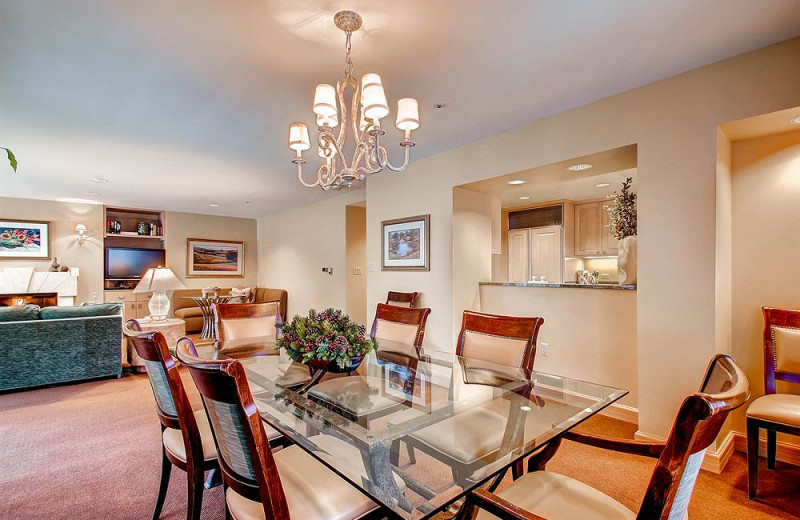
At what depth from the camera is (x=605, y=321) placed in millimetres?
3016

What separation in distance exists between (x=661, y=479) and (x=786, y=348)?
2103 millimetres

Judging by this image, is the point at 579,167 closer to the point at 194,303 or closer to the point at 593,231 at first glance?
the point at 593,231

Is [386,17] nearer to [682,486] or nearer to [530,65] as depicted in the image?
[530,65]

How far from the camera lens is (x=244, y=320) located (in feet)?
9.34

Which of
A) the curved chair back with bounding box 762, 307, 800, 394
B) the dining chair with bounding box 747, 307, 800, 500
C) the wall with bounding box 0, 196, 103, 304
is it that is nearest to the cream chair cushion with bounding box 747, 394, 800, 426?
the dining chair with bounding box 747, 307, 800, 500

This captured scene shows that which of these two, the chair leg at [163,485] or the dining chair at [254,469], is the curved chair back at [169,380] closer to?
the dining chair at [254,469]

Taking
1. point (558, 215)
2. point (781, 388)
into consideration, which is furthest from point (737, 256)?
point (558, 215)

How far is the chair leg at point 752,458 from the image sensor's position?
6.34 ft

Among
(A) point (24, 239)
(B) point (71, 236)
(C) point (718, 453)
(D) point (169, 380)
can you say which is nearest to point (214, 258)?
(B) point (71, 236)

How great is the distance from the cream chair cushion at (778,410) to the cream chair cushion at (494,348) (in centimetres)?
123

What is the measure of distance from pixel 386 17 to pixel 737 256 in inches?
105

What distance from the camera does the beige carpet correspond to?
1890 mm

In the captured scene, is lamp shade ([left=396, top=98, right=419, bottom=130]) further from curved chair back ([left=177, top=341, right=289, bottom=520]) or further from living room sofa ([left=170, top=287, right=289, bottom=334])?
A: living room sofa ([left=170, top=287, right=289, bottom=334])

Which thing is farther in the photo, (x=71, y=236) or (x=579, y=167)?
(x=71, y=236)
